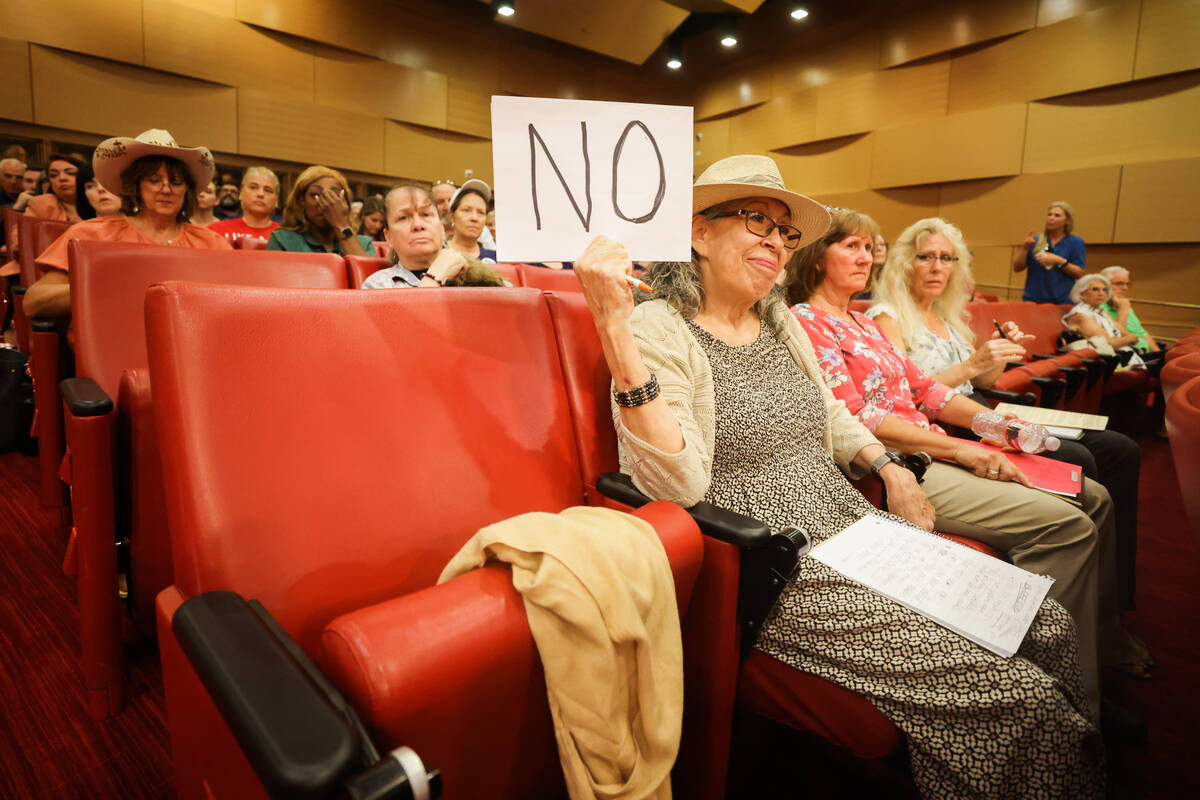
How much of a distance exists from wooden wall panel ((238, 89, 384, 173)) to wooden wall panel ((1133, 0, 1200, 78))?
24.6 feet

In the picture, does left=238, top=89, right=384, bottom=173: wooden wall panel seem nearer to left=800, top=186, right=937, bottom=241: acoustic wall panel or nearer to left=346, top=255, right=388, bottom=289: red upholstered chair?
left=346, top=255, right=388, bottom=289: red upholstered chair

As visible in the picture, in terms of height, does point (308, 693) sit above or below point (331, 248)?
below

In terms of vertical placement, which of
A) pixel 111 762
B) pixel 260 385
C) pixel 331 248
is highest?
pixel 331 248

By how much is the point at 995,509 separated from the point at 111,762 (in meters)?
1.91

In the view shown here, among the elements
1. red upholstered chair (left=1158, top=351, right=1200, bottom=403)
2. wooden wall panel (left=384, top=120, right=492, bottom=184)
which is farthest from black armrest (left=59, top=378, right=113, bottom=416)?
wooden wall panel (left=384, top=120, right=492, bottom=184)

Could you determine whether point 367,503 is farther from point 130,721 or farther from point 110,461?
point 130,721

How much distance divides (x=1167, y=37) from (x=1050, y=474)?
20.8 ft

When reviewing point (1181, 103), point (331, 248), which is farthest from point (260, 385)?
point (1181, 103)

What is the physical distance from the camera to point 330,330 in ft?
2.88

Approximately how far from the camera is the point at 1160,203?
5629 millimetres

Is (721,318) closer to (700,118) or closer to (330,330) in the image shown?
(330,330)

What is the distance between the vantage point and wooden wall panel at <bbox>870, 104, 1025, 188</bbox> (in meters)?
6.38

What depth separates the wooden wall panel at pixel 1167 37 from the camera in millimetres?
5230

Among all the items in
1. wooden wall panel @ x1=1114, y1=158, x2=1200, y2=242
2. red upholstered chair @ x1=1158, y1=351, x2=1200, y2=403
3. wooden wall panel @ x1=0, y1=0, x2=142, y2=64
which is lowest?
red upholstered chair @ x1=1158, y1=351, x2=1200, y2=403
